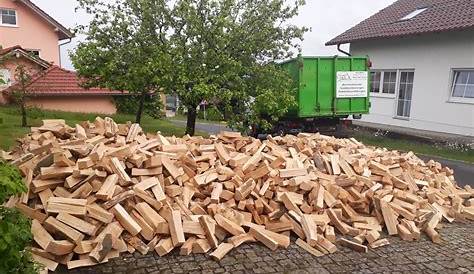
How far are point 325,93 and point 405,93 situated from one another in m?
5.49

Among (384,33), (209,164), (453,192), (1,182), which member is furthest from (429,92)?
(1,182)

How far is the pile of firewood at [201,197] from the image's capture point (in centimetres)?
481

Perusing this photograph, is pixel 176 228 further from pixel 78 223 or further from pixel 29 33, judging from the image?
pixel 29 33

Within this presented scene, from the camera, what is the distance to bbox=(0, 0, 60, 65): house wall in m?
28.8

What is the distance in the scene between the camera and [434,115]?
16062 mm

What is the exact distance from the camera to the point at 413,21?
57.7ft

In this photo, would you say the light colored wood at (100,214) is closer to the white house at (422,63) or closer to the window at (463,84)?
the white house at (422,63)

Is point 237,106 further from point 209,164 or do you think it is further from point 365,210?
point 365,210

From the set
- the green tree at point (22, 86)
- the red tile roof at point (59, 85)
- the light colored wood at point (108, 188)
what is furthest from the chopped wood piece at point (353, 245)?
the red tile roof at point (59, 85)

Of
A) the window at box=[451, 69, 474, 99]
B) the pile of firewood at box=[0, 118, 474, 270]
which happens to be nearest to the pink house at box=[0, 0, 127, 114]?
the pile of firewood at box=[0, 118, 474, 270]

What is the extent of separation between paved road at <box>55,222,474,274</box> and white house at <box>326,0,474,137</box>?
11.2 metres

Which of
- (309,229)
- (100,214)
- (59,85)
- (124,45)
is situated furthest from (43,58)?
(309,229)

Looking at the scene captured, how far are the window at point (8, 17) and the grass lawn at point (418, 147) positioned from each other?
24.7 m

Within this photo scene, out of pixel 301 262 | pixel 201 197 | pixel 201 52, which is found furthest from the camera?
pixel 201 52
